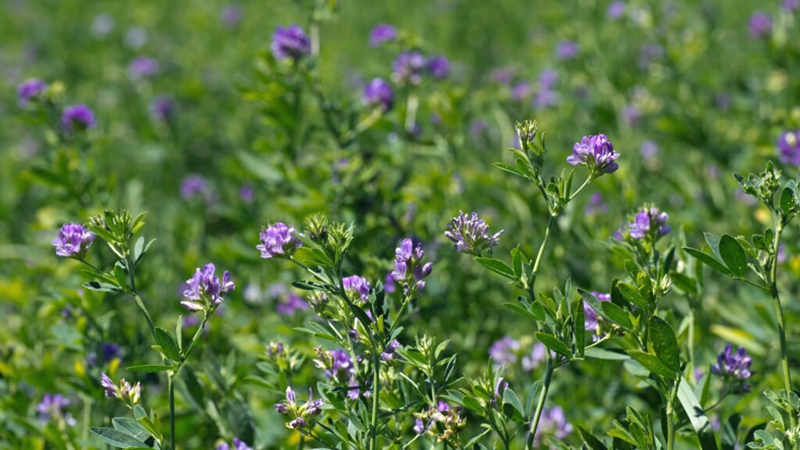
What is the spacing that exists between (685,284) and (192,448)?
155cm

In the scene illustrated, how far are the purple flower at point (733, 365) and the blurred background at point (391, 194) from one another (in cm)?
16

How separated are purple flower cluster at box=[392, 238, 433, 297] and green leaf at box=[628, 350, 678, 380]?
0.42 m

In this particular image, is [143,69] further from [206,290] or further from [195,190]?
[206,290]

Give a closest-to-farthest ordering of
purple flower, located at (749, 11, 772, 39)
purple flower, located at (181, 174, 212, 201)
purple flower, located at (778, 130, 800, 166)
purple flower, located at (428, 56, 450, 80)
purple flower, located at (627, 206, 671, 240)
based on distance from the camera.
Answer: purple flower, located at (627, 206, 671, 240), purple flower, located at (778, 130, 800, 166), purple flower, located at (428, 56, 450, 80), purple flower, located at (749, 11, 772, 39), purple flower, located at (181, 174, 212, 201)

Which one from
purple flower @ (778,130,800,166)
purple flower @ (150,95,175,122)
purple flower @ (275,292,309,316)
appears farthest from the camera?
purple flower @ (150,95,175,122)

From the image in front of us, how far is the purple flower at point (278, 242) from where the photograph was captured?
5.34 feet

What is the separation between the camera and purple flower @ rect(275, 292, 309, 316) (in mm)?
2637

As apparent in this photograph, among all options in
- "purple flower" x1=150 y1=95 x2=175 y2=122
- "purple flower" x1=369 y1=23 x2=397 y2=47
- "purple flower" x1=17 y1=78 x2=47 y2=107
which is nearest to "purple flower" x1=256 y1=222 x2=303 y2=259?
"purple flower" x1=369 y1=23 x2=397 y2=47

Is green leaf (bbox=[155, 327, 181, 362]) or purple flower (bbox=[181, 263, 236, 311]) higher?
purple flower (bbox=[181, 263, 236, 311])

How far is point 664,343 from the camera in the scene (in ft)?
5.16

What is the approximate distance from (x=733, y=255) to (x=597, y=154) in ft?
1.10

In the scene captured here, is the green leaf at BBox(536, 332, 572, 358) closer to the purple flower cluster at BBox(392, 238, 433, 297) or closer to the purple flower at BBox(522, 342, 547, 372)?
the purple flower cluster at BBox(392, 238, 433, 297)

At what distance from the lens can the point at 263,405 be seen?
2.66 m

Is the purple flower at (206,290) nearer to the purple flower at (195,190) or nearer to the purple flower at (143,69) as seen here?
the purple flower at (195,190)
